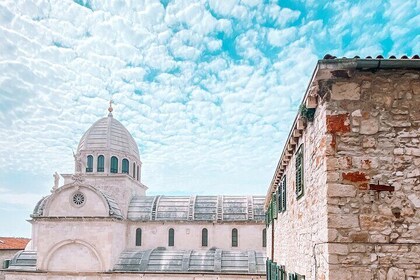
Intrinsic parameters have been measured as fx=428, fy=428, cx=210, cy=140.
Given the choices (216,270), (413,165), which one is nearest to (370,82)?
(413,165)

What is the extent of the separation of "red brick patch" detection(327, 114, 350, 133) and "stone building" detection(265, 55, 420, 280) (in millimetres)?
14

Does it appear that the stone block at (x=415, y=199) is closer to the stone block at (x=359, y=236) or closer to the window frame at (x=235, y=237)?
the stone block at (x=359, y=236)

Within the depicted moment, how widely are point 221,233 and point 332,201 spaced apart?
25.9m

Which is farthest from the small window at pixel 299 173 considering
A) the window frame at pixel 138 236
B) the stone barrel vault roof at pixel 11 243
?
the stone barrel vault roof at pixel 11 243

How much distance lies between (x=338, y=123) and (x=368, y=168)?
76cm

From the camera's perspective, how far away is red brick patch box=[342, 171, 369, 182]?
19.8 ft

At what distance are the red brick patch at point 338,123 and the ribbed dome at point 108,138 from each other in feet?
93.9

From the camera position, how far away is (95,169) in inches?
1300

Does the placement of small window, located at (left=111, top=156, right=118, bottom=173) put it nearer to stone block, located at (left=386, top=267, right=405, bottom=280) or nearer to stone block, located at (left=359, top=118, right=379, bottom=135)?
stone block, located at (left=359, top=118, right=379, bottom=135)

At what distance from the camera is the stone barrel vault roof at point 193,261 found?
2812 centimetres

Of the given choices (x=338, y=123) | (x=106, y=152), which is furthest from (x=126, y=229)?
(x=338, y=123)

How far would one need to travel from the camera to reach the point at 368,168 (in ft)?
19.9

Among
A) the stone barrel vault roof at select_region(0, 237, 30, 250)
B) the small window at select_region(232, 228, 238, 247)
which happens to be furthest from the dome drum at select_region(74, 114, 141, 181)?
the stone barrel vault roof at select_region(0, 237, 30, 250)

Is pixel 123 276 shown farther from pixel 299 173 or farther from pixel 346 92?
pixel 346 92
